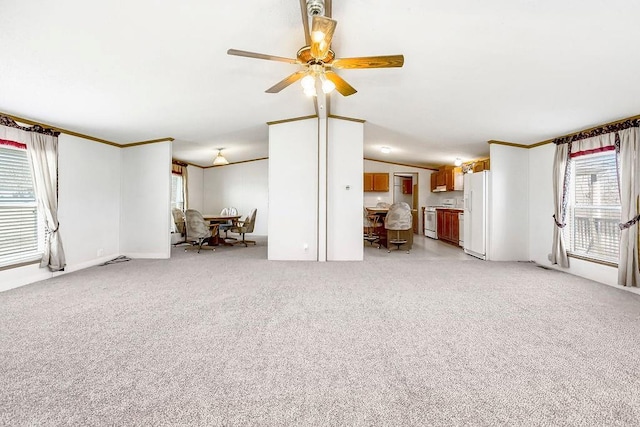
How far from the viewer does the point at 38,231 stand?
4.15 metres

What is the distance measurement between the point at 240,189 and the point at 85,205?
15.2 feet

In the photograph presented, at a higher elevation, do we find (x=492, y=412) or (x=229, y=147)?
(x=229, y=147)

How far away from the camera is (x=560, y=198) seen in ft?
14.9

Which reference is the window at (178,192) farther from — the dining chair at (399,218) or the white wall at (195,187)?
the dining chair at (399,218)

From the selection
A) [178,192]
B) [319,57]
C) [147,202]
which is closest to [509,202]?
[319,57]

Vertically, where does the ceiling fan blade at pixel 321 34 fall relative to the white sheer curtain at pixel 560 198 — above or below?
above

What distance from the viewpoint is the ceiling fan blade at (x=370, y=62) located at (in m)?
2.41

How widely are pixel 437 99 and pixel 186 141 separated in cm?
485

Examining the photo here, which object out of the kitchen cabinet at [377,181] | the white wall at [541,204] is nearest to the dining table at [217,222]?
the kitchen cabinet at [377,181]

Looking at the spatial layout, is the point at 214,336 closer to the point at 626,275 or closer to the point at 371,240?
the point at 626,275

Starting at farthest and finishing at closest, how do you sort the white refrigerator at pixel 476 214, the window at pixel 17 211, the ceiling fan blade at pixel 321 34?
the white refrigerator at pixel 476 214 → the window at pixel 17 211 → the ceiling fan blade at pixel 321 34

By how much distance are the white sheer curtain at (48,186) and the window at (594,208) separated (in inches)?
304

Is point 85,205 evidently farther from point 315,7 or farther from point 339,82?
point 315,7

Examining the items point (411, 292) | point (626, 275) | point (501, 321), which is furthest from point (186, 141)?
point (626, 275)
